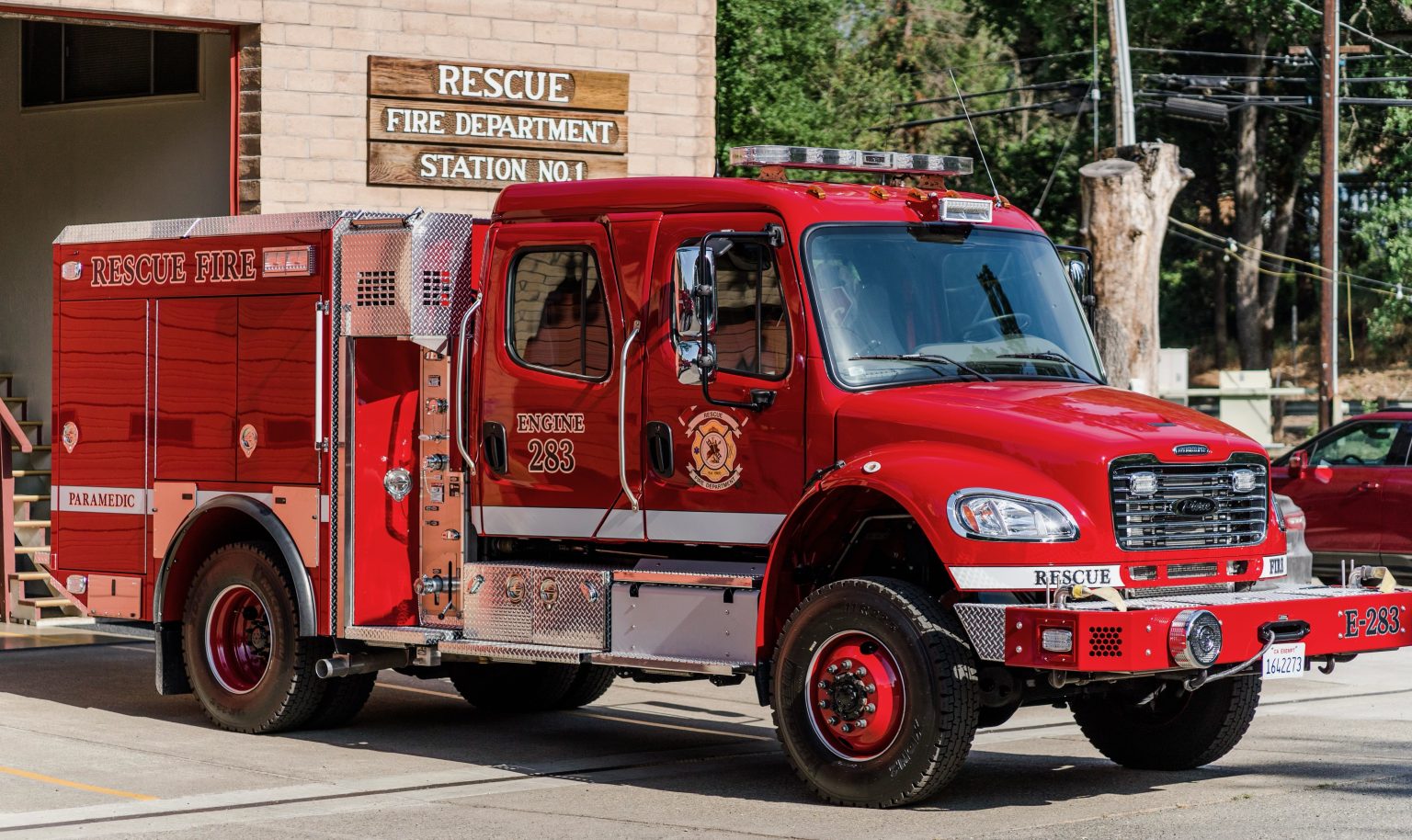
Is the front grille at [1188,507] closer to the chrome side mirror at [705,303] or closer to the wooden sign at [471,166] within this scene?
the chrome side mirror at [705,303]

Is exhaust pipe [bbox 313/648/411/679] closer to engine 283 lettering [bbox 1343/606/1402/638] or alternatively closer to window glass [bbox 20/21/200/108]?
engine 283 lettering [bbox 1343/606/1402/638]

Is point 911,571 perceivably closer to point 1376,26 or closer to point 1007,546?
point 1007,546

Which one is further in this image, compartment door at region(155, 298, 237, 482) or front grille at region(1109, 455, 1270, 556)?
compartment door at region(155, 298, 237, 482)

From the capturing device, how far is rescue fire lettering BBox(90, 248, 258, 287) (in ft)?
35.3

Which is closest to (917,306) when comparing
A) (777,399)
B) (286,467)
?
(777,399)

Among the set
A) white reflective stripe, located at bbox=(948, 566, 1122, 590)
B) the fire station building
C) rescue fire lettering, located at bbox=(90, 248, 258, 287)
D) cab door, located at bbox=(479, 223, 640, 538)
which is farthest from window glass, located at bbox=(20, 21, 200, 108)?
white reflective stripe, located at bbox=(948, 566, 1122, 590)

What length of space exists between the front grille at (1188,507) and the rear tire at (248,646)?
4.46 meters

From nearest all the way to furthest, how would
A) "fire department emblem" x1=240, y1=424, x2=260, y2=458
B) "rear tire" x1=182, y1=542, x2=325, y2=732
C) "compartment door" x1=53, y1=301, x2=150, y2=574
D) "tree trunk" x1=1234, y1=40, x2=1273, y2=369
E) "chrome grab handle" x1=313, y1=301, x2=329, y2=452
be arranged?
"chrome grab handle" x1=313, y1=301, x2=329, y2=452, "rear tire" x1=182, y1=542, x2=325, y2=732, "fire department emblem" x1=240, y1=424, x2=260, y2=458, "compartment door" x1=53, y1=301, x2=150, y2=574, "tree trunk" x1=1234, y1=40, x2=1273, y2=369

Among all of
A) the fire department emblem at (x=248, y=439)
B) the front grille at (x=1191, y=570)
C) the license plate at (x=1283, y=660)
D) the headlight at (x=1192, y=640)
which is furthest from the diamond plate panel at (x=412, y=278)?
the license plate at (x=1283, y=660)

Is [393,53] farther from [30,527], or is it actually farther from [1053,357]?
[1053,357]

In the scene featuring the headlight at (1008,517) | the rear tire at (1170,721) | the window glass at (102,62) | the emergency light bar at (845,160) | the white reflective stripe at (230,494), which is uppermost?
the window glass at (102,62)

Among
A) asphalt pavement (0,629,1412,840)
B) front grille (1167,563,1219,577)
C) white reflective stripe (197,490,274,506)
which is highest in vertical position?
white reflective stripe (197,490,274,506)

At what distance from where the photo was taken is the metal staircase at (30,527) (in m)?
14.4

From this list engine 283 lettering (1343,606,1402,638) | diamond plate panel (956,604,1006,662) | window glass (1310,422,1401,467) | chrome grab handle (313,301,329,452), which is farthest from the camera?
window glass (1310,422,1401,467)
